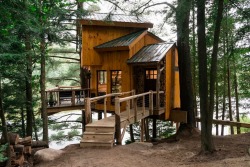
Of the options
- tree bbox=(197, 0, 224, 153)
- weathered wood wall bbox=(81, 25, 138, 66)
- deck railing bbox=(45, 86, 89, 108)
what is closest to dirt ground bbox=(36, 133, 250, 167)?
tree bbox=(197, 0, 224, 153)

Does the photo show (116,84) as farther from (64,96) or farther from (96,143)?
(96,143)

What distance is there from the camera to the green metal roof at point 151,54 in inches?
475

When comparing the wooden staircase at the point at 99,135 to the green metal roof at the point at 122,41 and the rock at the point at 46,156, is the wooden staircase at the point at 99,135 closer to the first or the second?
the rock at the point at 46,156

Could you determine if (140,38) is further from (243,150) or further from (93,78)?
(243,150)

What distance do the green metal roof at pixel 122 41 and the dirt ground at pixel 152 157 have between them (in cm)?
611

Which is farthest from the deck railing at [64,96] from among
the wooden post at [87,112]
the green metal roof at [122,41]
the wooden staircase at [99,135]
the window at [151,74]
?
the wooden staircase at [99,135]

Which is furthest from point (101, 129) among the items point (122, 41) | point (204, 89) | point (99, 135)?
point (122, 41)

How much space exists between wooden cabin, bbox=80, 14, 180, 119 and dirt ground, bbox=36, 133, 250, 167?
3.81m

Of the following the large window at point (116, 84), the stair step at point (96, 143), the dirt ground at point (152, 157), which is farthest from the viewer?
the large window at point (116, 84)

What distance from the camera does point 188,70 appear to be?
1212 centimetres

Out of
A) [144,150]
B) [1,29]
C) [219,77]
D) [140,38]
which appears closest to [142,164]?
[144,150]

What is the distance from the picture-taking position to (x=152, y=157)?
24.8 ft

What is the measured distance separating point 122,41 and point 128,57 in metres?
1.16

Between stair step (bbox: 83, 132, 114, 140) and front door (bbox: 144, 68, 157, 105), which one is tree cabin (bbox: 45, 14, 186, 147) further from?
stair step (bbox: 83, 132, 114, 140)
